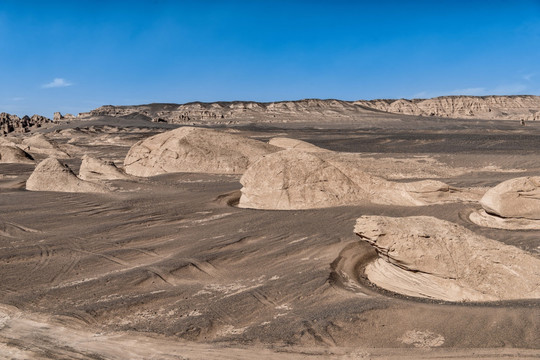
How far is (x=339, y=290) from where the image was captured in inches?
262

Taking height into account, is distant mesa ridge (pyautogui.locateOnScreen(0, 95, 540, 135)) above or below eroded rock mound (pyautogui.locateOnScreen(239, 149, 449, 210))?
above

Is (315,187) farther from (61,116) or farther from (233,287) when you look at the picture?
(61,116)

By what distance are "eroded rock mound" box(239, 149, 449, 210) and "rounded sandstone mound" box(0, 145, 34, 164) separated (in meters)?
21.0

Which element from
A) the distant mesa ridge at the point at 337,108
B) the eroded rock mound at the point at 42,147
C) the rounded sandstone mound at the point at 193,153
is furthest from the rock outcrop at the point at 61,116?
the rounded sandstone mound at the point at 193,153

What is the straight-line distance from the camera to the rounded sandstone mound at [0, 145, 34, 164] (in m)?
Result: 28.1

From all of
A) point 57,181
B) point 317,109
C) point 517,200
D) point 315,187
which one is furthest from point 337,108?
point 517,200

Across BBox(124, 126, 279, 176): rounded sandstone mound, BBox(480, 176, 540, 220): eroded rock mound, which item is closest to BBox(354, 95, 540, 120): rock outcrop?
BBox(124, 126, 279, 176): rounded sandstone mound

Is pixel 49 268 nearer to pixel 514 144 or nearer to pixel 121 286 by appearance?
pixel 121 286

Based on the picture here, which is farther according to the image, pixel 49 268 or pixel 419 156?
pixel 419 156

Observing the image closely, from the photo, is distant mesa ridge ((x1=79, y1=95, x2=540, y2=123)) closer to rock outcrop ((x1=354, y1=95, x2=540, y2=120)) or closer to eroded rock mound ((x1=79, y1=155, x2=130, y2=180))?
rock outcrop ((x1=354, y1=95, x2=540, y2=120))

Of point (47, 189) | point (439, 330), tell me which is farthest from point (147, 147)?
point (439, 330)

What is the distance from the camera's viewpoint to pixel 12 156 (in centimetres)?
2831

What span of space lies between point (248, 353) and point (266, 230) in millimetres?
5047

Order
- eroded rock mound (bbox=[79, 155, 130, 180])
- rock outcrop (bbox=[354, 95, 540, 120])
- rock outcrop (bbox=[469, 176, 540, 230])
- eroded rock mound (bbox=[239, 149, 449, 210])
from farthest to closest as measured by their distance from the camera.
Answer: rock outcrop (bbox=[354, 95, 540, 120]) < eroded rock mound (bbox=[79, 155, 130, 180]) < eroded rock mound (bbox=[239, 149, 449, 210]) < rock outcrop (bbox=[469, 176, 540, 230])
